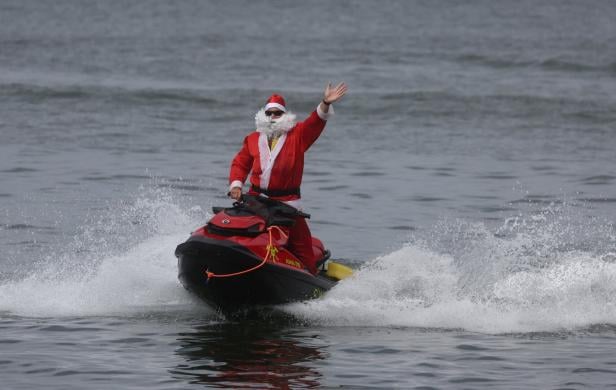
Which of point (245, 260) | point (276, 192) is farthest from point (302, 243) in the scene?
point (245, 260)

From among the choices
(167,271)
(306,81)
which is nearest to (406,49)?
(306,81)

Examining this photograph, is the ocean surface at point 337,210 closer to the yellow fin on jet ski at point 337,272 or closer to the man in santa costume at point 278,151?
the yellow fin on jet ski at point 337,272

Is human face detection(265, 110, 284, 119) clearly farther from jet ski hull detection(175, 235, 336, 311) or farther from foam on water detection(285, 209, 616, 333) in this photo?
foam on water detection(285, 209, 616, 333)

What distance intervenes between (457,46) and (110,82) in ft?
52.5

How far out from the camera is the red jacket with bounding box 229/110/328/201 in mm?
11508

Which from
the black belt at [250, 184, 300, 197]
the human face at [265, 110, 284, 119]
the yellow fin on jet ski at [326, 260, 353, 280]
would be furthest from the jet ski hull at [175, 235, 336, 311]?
the human face at [265, 110, 284, 119]

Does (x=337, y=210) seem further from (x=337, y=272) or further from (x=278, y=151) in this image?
(x=278, y=151)

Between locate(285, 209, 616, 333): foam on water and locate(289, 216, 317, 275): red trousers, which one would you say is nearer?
locate(285, 209, 616, 333): foam on water

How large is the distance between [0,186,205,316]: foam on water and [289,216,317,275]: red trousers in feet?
3.65

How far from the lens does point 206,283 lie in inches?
438

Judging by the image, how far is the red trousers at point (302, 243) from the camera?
11727 mm

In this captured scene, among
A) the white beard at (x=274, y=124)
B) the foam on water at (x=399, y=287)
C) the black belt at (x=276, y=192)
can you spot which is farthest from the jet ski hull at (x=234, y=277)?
the white beard at (x=274, y=124)

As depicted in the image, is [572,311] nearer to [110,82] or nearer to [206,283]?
[206,283]

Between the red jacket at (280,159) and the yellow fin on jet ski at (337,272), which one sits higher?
the red jacket at (280,159)
